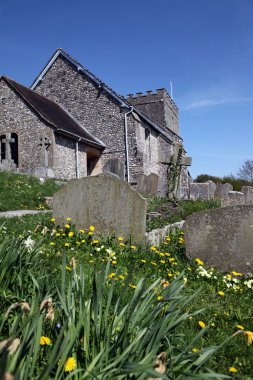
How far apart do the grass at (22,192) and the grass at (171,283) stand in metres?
3.67

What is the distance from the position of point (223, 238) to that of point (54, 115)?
16.3m

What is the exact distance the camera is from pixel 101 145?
2173cm

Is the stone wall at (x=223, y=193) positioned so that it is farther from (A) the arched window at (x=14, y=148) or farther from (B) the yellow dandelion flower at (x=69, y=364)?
(B) the yellow dandelion flower at (x=69, y=364)

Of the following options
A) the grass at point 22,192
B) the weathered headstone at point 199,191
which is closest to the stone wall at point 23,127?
the grass at point 22,192

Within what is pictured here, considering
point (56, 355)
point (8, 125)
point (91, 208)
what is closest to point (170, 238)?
point (91, 208)

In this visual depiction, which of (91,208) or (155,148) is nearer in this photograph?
(91,208)

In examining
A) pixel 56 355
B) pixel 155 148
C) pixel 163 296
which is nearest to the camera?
pixel 56 355

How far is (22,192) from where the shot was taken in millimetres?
11148

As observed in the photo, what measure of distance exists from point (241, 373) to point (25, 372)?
167cm

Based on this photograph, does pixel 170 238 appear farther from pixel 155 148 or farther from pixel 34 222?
pixel 155 148

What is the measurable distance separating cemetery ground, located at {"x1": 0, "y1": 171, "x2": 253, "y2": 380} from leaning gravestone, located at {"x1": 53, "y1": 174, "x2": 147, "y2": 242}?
0.80m

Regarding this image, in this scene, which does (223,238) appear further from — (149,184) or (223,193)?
(223,193)

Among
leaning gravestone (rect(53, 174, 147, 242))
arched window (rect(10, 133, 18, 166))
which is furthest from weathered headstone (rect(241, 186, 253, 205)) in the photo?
arched window (rect(10, 133, 18, 166))

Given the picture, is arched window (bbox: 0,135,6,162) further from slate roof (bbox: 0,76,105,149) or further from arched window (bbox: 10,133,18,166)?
slate roof (bbox: 0,76,105,149)
